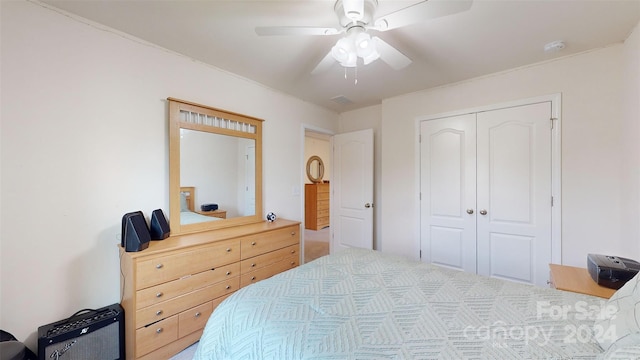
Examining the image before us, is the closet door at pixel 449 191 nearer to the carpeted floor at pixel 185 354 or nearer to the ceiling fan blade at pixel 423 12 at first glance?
the ceiling fan blade at pixel 423 12

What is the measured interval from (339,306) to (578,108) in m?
2.71

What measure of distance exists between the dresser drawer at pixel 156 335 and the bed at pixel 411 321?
30.0 inches

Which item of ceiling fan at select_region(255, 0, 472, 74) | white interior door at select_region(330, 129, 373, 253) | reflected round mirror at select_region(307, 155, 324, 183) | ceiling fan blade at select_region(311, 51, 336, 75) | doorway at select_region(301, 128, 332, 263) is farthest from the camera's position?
reflected round mirror at select_region(307, 155, 324, 183)

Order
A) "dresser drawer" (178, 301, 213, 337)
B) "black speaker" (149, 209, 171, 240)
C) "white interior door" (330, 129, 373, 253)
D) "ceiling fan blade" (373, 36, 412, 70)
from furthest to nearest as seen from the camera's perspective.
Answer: "white interior door" (330, 129, 373, 253), "black speaker" (149, 209, 171, 240), "dresser drawer" (178, 301, 213, 337), "ceiling fan blade" (373, 36, 412, 70)

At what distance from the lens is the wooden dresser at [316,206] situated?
6031mm

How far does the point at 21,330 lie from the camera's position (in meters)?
1.50

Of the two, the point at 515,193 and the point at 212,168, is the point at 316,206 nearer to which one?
the point at 212,168

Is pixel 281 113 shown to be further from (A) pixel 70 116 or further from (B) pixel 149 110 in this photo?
(A) pixel 70 116

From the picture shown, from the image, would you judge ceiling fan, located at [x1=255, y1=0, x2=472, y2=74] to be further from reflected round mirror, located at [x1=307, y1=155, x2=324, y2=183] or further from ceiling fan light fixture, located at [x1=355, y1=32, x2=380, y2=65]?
reflected round mirror, located at [x1=307, y1=155, x2=324, y2=183]

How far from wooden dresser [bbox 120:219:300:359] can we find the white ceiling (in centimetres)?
160

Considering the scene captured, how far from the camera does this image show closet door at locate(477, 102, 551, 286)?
233 centimetres

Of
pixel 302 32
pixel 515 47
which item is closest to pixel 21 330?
pixel 302 32

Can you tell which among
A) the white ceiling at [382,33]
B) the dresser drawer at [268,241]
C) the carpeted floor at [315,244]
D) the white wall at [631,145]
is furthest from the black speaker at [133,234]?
the white wall at [631,145]

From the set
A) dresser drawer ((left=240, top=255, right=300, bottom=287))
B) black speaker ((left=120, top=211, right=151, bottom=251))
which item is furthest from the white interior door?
black speaker ((left=120, top=211, right=151, bottom=251))
